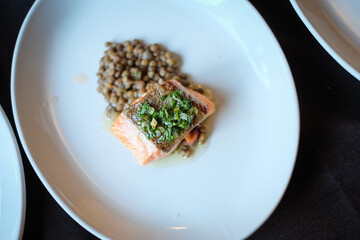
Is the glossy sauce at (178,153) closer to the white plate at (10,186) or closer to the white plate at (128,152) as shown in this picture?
the white plate at (128,152)

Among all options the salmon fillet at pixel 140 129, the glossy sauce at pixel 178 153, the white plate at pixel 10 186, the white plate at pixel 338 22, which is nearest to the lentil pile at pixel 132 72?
the glossy sauce at pixel 178 153

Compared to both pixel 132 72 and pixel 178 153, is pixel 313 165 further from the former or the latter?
pixel 132 72

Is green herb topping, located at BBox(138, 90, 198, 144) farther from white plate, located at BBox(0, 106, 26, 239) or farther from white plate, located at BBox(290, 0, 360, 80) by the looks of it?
white plate, located at BBox(290, 0, 360, 80)

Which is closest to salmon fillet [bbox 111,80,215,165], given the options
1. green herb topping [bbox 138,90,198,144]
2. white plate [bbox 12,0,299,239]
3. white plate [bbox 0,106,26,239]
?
green herb topping [bbox 138,90,198,144]

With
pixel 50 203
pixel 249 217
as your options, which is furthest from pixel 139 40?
pixel 249 217

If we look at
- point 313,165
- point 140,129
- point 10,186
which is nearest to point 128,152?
point 140,129

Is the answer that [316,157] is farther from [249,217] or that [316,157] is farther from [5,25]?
[5,25]
